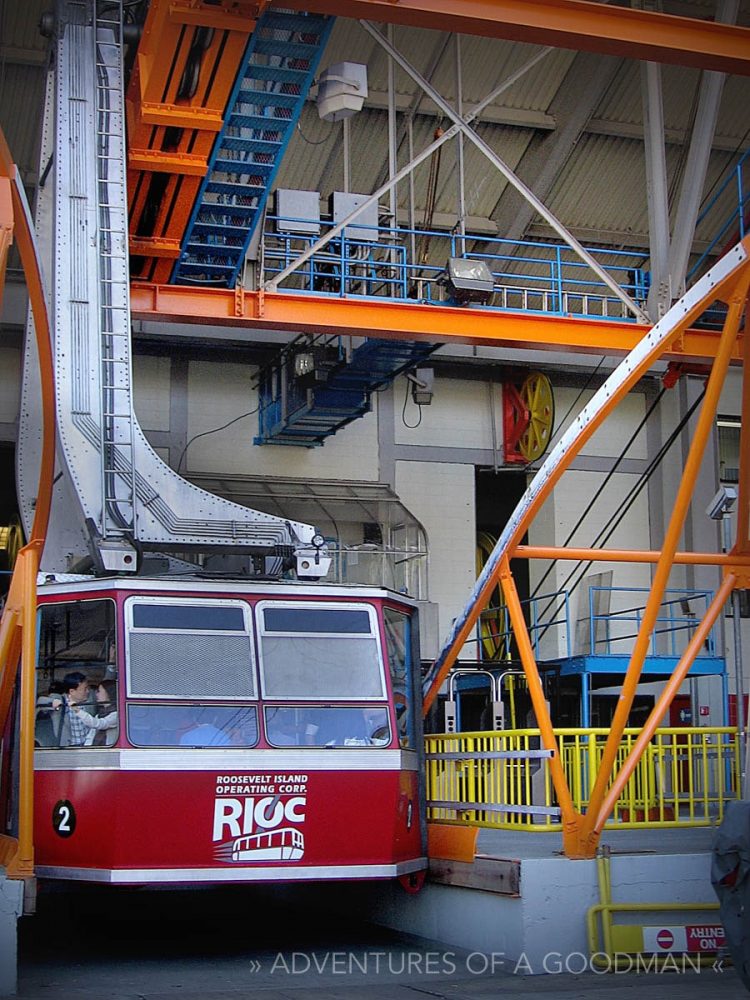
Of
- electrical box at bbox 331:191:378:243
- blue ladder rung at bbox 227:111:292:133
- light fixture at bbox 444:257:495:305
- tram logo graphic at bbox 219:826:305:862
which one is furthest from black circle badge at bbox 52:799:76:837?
electrical box at bbox 331:191:378:243

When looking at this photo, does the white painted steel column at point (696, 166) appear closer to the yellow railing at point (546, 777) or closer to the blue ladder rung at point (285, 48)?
the blue ladder rung at point (285, 48)

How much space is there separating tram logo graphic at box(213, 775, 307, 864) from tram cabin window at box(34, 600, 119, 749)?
3.42ft

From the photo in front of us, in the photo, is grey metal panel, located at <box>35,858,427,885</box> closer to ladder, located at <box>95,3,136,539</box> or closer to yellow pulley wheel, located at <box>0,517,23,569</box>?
ladder, located at <box>95,3,136,539</box>

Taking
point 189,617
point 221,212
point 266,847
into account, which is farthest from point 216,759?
point 221,212

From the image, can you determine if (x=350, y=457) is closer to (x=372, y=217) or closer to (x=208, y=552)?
Result: (x=372, y=217)

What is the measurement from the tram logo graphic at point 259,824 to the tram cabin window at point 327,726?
35 centimetres

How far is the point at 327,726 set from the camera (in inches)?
423

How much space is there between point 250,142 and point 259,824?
9170 millimetres

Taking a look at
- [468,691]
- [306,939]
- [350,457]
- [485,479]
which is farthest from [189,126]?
[485,479]

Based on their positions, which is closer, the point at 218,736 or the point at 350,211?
the point at 218,736

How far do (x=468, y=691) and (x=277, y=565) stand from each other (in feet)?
41.2

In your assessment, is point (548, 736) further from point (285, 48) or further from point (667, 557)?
point (285, 48)

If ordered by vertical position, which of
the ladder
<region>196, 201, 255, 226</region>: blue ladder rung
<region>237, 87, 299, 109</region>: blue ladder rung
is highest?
<region>237, 87, 299, 109</region>: blue ladder rung

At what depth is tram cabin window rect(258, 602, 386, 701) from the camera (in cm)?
1074
